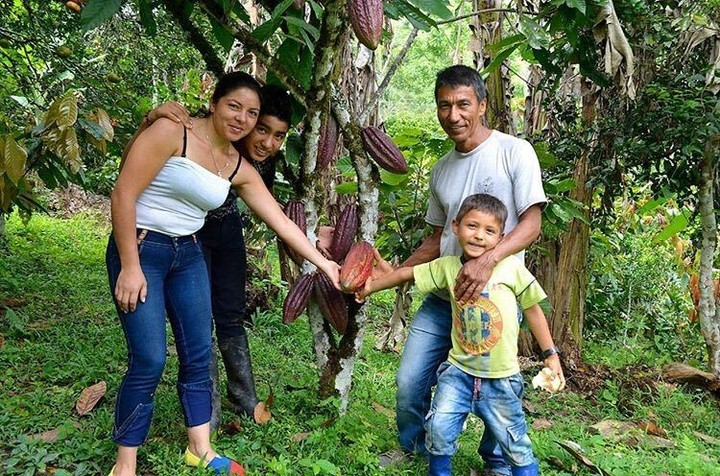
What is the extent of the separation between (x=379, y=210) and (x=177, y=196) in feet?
5.30

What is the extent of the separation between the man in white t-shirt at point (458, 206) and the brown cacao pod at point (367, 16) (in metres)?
0.48

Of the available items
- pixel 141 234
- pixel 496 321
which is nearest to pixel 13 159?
pixel 141 234

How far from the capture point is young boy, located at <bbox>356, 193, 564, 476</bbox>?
2.06 meters

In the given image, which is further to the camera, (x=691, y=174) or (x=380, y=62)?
(x=380, y=62)

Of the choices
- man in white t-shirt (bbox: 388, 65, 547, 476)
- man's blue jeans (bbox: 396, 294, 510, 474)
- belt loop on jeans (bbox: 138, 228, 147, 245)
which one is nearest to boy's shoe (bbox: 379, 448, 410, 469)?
man in white t-shirt (bbox: 388, 65, 547, 476)

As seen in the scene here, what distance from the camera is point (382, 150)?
2.18 m

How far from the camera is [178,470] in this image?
2139 mm

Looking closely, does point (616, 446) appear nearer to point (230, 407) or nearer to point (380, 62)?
point (230, 407)

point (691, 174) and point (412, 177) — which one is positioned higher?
point (691, 174)

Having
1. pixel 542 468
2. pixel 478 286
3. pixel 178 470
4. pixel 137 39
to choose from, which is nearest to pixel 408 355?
pixel 478 286

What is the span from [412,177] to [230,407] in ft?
5.23

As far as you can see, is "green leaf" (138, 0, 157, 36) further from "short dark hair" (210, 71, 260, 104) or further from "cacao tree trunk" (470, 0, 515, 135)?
"cacao tree trunk" (470, 0, 515, 135)

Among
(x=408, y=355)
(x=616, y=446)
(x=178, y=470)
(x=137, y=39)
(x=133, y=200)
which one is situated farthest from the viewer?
(x=137, y=39)

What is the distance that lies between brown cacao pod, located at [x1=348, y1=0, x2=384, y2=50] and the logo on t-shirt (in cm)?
91
